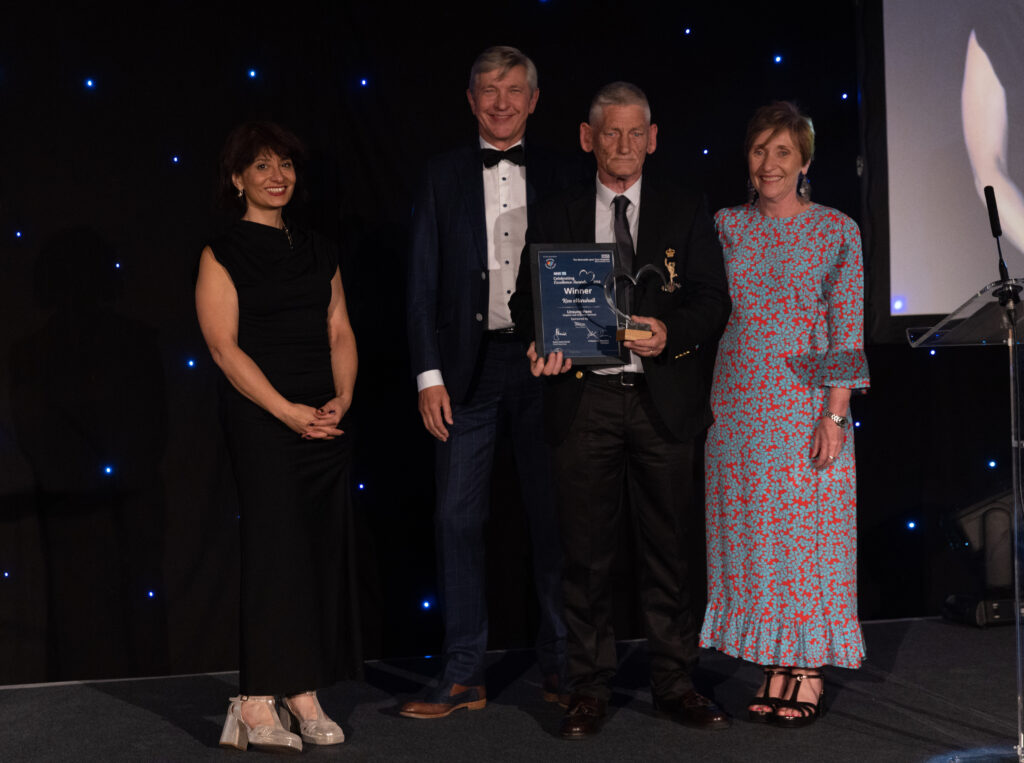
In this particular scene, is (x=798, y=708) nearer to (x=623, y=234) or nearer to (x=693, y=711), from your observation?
(x=693, y=711)

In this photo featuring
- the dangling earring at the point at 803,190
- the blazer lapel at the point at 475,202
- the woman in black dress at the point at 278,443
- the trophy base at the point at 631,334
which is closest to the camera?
the trophy base at the point at 631,334

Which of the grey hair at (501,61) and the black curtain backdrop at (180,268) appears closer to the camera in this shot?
the grey hair at (501,61)

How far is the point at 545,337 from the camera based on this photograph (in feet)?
9.75

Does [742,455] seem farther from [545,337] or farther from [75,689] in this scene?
[75,689]

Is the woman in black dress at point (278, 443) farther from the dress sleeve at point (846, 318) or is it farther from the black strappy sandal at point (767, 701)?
the dress sleeve at point (846, 318)

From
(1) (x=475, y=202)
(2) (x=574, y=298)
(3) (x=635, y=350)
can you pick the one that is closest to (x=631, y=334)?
(3) (x=635, y=350)

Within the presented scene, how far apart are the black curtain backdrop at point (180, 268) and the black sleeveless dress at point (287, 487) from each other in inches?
33.1

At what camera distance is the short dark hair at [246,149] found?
3.21 meters

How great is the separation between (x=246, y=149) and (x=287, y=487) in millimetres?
999

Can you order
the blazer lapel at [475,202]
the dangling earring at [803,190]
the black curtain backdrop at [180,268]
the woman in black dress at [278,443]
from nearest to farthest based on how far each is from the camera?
the woman in black dress at [278,443] < the dangling earring at [803,190] < the blazer lapel at [475,202] < the black curtain backdrop at [180,268]

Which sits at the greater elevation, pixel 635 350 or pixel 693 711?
pixel 635 350

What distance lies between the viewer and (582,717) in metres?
3.13

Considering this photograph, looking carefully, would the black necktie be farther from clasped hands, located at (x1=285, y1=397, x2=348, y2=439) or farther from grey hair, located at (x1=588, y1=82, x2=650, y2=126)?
clasped hands, located at (x1=285, y1=397, x2=348, y2=439)

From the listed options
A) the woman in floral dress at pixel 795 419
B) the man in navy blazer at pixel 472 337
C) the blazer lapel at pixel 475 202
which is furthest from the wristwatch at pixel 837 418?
the blazer lapel at pixel 475 202
